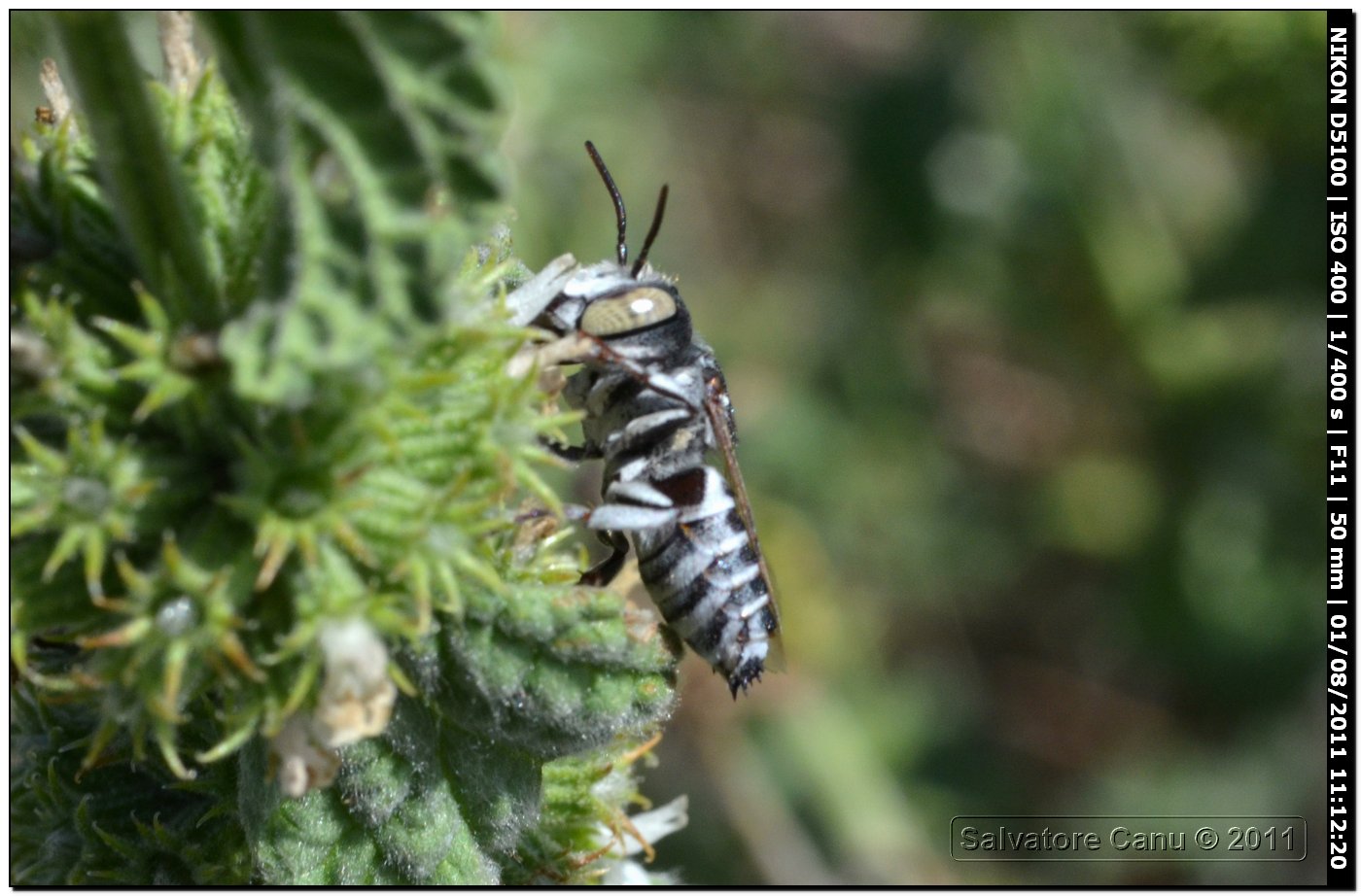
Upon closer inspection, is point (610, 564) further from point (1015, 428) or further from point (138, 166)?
point (1015, 428)

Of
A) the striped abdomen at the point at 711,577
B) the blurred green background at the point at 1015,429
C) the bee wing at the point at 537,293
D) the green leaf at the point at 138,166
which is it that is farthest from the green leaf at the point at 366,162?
the blurred green background at the point at 1015,429

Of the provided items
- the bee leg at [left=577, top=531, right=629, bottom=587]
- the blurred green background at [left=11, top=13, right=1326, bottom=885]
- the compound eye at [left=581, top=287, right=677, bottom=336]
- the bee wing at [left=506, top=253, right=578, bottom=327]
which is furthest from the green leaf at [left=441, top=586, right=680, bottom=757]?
the blurred green background at [left=11, top=13, right=1326, bottom=885]

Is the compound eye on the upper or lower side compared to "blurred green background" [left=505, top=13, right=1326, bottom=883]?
upper

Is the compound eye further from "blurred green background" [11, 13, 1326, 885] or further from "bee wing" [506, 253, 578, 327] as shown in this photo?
"blurred green background" [11, 13, 1326, 885]

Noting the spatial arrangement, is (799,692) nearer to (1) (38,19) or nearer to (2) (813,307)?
(2) (813,307)

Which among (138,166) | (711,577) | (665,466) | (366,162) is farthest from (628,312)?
(366,162)

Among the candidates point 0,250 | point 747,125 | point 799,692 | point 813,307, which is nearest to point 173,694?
point 0,250

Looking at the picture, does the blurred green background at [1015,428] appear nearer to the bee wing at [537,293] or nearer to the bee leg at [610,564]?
the bee leg at [610,564]
